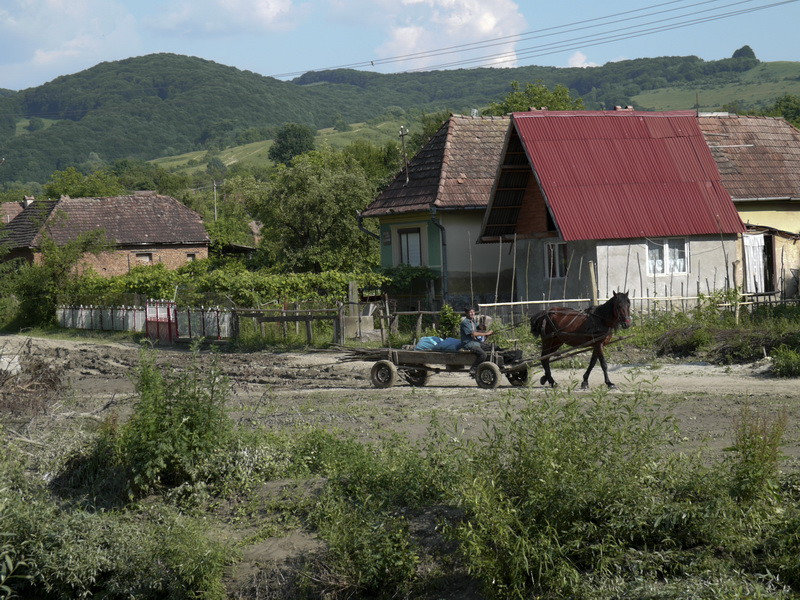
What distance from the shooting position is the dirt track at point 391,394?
13805mm

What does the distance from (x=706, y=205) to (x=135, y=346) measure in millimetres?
19301

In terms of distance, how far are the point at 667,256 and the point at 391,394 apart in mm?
12191

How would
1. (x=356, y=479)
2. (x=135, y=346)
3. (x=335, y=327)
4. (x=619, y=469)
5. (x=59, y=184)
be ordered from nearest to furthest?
(x=619, y=469) → (x=356, y=479) → (x=335, y=327) → (x=135, y=346) → (x=59, y=184)

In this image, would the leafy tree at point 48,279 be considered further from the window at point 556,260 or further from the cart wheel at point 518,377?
the cart wheel at point 518,377

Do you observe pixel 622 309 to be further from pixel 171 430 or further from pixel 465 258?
pixel 465 258

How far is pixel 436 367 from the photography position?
757 inches

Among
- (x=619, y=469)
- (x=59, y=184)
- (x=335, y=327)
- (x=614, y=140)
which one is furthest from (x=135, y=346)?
(x=59, y=184)

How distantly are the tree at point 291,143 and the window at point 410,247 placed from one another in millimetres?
105973

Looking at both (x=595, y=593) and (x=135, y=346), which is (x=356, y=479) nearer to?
(x=595, y=593)

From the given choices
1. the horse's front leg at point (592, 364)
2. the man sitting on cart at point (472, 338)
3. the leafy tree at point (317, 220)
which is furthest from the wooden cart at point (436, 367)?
the leafy tree at point (317, 220)

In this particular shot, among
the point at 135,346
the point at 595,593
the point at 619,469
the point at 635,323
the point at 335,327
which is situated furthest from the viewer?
the point at 135,346

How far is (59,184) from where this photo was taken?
76.7 m

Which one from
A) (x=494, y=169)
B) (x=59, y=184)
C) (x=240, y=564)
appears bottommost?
(x=240, y=564)

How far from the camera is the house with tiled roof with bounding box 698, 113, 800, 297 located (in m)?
28.1
